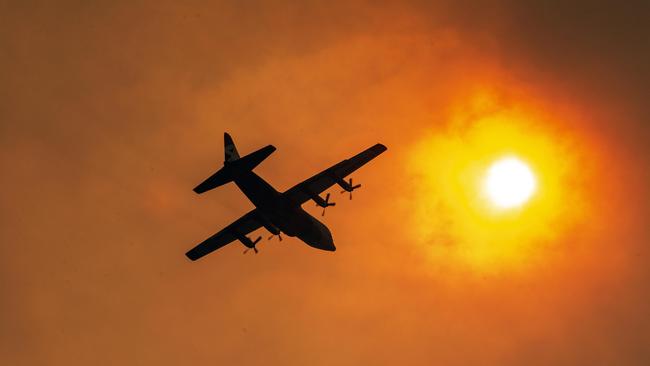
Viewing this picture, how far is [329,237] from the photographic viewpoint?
58.6 meters

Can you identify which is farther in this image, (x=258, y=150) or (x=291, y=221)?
(x=291, y=221)

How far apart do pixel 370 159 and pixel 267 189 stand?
31.7ft

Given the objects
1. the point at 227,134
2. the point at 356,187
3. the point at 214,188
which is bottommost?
the point at 214,188

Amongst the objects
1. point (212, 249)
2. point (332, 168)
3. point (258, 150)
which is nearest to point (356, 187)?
point (332, 168)

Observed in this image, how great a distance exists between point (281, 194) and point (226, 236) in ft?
32.0

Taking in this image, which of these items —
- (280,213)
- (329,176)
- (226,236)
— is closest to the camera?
(280,213)

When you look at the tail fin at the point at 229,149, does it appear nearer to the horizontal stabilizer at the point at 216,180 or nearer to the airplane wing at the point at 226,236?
the horizontal stabilizer at the point at 216,180

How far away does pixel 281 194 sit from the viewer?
53656mm

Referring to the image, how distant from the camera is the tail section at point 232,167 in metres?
49.4

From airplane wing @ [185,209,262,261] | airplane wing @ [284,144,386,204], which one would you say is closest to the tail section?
airplane wing @ [284,144,386,204]

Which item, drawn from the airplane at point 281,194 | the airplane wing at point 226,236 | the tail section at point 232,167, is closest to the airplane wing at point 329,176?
the airplane at point 281,194

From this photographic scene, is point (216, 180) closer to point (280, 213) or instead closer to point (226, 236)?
point (280, 213)

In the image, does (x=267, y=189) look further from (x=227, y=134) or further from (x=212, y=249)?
(x=212, y=249)

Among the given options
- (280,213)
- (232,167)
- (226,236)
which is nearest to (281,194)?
(280,213)
